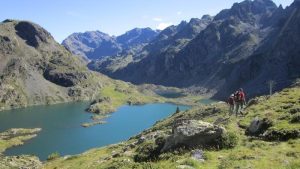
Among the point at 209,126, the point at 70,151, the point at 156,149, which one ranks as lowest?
the point at 70,151

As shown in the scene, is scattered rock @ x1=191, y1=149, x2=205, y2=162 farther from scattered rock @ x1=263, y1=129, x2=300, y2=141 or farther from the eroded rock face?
scattered rock @ x1=263, y1=129, x2=300, y2=141

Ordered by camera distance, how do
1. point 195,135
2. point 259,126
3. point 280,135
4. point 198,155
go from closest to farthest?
point 198,155
point 195,135
point 280,135
point 259,126

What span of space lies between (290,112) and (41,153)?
124448 millimetres

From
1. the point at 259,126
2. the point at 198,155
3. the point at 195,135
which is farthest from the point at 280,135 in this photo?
the point at 198,155

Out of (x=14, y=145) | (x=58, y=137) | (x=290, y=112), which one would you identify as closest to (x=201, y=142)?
(x=290, y=112)

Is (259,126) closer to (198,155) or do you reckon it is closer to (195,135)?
(195,135)

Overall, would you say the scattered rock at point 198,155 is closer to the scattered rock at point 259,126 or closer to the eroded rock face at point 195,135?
the eroded rock face at point 195,135

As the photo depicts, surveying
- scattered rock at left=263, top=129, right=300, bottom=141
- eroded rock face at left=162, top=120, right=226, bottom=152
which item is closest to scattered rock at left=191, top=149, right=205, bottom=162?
eroded rock face at left=162, top=120, right=226, bottom=152

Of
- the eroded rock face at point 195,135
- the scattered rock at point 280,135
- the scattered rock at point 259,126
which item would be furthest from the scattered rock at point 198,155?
the scattered rock at point 259,126

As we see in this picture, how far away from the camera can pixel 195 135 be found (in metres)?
32.6

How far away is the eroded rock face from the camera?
32281 mm

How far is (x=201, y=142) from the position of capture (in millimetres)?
32406

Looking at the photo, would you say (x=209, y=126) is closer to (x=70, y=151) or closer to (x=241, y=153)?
(x=241, y=153)

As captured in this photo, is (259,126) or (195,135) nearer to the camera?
(195,135)
